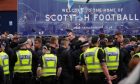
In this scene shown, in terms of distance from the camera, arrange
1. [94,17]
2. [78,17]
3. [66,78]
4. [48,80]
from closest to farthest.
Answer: [48,80] < [66,78] < [78,17] < [94,17]

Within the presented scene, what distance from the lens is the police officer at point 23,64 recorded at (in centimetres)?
1128

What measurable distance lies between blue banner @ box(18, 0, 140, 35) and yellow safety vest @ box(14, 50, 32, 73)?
3.73 meters

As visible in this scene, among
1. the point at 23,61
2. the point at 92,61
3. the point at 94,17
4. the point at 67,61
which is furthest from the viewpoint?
the point at 94,17

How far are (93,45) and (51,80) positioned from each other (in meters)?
1.93

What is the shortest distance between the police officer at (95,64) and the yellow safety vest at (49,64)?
3.13 ft

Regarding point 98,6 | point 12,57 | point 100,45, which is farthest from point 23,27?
point 100,45

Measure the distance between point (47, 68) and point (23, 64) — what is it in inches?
28.5

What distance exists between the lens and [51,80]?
11.2 m

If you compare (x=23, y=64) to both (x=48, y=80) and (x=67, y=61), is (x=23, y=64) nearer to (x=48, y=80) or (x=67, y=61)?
(x=48, y=80)

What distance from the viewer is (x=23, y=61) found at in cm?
1133

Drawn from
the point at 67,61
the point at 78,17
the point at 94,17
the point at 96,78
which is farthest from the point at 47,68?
the point at 94,17

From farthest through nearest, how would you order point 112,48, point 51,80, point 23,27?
1. point 23,27
2. point 51,80
3. point 112,48

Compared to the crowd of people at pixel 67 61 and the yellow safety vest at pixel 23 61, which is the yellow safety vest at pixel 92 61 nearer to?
the crowd of people at pixel 67 61

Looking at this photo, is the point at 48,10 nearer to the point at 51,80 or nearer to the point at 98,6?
the point at 98,6
